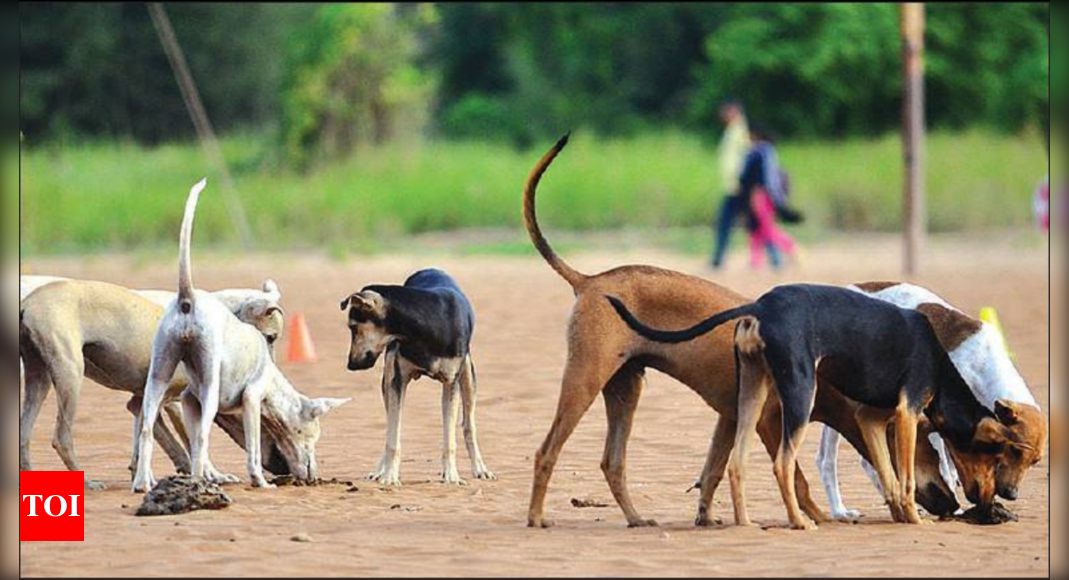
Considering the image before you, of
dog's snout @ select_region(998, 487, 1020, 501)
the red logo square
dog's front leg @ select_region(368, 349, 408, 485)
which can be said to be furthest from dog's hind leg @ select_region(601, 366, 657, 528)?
the red logo square

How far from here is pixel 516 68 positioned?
4494cm

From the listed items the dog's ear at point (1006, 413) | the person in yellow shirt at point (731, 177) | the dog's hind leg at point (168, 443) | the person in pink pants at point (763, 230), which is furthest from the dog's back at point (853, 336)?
the person in pink pants at point (763, 230)

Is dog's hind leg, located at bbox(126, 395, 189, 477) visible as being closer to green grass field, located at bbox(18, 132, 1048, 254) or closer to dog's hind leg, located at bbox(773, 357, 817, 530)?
dog's hind leg, located at bbox(773, 357, 817, 530)

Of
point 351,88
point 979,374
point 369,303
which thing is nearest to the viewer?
point 979,374

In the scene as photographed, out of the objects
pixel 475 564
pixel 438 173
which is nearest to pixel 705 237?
pixel 438 173

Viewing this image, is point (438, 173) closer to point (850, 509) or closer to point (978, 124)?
point (978, 124)

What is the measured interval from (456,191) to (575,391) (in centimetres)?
2316

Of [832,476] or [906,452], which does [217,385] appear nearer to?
[832,476]

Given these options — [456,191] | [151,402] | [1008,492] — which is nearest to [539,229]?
[151,402]

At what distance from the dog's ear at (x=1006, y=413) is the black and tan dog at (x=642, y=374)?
50cm

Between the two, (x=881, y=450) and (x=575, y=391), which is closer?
(x=575, y=391)

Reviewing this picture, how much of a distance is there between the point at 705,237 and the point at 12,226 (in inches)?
997

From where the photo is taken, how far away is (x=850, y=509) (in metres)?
9.95

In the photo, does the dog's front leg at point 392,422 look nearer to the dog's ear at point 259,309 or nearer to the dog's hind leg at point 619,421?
the dog's ear at point 259,309
